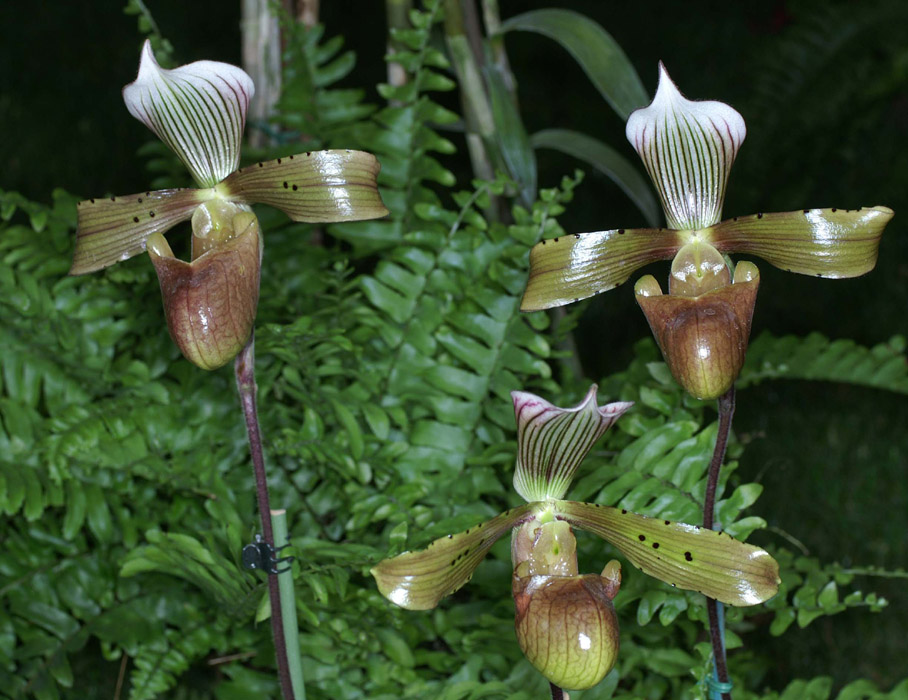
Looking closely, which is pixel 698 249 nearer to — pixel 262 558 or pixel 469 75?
pixel 262 558

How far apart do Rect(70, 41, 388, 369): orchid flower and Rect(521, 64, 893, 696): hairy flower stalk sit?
199 mm

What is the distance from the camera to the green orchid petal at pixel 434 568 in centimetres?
80

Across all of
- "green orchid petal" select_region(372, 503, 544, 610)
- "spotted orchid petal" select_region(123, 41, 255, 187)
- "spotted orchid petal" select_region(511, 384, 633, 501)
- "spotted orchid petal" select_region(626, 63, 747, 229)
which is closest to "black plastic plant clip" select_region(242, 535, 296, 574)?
"green orchid petal" select_region(372, 503, 544, 610)

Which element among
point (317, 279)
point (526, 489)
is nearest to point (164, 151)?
point (317, 279)

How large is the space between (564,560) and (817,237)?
35 cm

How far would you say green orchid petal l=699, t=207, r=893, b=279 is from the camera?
0.84 metres

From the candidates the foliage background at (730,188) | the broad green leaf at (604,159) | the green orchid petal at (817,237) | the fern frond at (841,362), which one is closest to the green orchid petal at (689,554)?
the green orchid petal at (817,237)

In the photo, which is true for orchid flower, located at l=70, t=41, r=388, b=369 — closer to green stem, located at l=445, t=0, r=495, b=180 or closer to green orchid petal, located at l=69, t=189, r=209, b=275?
green orchid petal, located at l=69, t=189, r=209, b=275

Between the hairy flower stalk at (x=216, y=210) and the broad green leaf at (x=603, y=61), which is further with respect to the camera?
the broad green leaf at (x=603, y=61)

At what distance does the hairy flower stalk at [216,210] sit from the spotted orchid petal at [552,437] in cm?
22

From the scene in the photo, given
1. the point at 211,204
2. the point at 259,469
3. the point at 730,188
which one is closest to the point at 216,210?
the point at 211,204

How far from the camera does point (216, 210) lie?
91 centimetres

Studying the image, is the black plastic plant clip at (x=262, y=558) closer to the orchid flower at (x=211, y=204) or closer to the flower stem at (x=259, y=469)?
the flower stem at (x=259, y=469)

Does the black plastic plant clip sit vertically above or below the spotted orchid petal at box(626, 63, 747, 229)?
below
